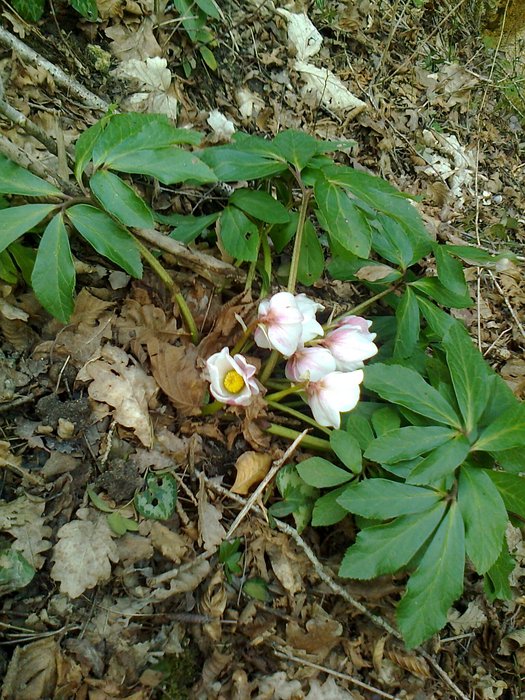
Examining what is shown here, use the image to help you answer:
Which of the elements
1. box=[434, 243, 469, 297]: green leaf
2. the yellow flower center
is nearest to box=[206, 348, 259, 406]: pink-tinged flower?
the yellow flower center

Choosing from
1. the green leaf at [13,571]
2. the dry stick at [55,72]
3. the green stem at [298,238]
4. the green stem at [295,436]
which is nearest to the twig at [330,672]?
the green stem at [295,436]

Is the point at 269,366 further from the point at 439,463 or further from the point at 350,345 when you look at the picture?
the point at 439,463

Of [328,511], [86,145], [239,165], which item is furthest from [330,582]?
[86,145]

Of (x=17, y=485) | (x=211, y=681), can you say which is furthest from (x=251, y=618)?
(x=17, y=485)

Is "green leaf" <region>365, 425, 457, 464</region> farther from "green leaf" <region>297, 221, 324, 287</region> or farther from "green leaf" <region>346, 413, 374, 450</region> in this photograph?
"green leaf" <region>297, 221, 324, 287</region>

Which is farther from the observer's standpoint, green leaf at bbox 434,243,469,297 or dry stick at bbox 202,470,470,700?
green leaf at bbox 434,243,469,297

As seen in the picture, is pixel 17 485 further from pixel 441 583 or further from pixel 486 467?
pixel 486 467
